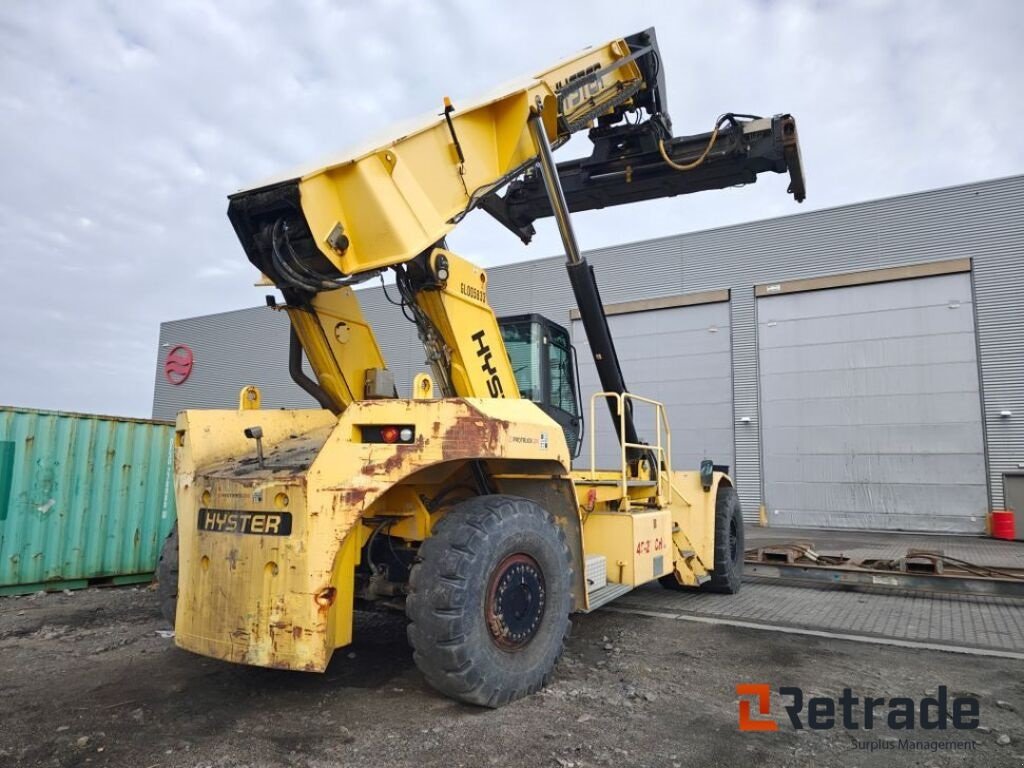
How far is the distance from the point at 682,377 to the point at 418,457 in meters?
18.5

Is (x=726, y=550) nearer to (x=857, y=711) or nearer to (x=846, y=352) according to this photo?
(x=857, y=711)

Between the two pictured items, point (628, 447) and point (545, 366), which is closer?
point (545, 366)

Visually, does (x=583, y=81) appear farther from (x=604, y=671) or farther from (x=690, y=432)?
(x=690, y=432)

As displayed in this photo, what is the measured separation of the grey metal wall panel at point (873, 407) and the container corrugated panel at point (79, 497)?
16419mm

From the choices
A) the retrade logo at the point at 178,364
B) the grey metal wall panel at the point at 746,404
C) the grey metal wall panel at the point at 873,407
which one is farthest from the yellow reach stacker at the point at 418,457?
the retrade logo at the point at 178,364

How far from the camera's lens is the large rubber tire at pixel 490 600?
378cm

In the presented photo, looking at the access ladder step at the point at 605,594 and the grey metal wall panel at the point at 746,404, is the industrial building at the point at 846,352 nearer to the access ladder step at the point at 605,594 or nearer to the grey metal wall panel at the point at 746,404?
the grey metal wall panel at the point at 746,404

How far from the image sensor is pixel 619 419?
6770mm

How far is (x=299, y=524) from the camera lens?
3609 millimetres

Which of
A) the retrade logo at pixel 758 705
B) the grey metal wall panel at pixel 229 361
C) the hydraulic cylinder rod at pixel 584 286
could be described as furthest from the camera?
the grey metal wall panel at pixel 229 361

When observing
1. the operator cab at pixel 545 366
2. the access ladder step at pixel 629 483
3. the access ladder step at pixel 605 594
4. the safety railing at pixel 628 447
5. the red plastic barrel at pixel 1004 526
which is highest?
the operator cab at pixel 545 366

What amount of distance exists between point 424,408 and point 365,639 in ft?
10.0

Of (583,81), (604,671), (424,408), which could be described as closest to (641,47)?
(583,81)

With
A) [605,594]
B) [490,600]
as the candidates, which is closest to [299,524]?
[490,600]
